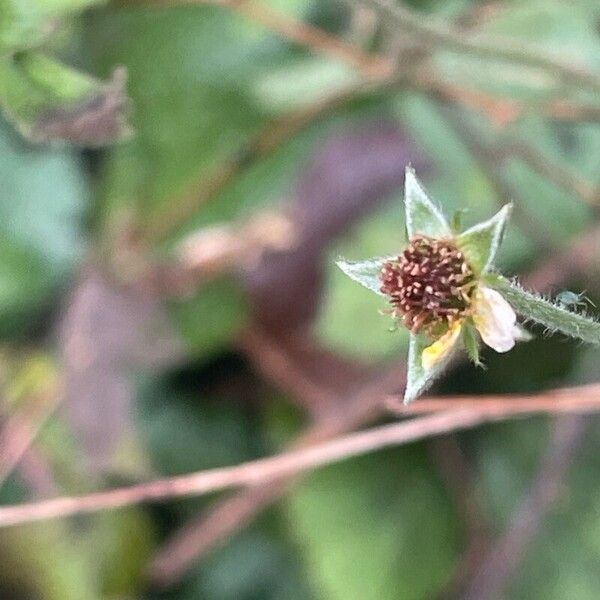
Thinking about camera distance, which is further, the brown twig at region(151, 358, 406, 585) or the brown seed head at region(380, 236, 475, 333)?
the brown twig at region(151, 358, 406, 585)

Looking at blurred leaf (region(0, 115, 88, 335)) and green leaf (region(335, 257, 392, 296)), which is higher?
blurred leaf (region(0, 115, 88, 335))

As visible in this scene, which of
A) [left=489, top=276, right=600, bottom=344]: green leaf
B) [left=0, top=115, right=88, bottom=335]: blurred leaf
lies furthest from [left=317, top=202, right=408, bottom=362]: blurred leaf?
[left=489, top=276, right=600, bottom=344]: green leaf

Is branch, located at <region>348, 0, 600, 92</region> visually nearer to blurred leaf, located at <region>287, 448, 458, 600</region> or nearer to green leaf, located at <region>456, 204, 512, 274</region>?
green leaf, located at <region>456, 204, 512, 274</region>

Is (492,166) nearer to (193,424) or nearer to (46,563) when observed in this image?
(193,424)

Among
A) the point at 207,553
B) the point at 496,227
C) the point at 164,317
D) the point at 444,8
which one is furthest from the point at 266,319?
the point at 496,227

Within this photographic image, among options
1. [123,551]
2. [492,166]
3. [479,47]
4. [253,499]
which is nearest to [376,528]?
[253,499]

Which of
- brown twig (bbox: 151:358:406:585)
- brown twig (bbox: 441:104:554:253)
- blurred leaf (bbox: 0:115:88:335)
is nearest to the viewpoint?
brown twig (bbox: 441:104:554:253)

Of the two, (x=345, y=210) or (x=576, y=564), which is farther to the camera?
(x=345, y=210)

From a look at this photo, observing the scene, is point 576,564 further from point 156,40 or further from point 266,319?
point 156,40
